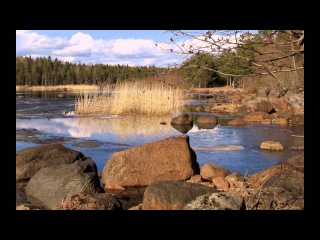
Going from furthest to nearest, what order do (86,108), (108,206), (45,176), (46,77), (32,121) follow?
(46,77) < (86,108) < (32,121) < (45,176) < (108,206)

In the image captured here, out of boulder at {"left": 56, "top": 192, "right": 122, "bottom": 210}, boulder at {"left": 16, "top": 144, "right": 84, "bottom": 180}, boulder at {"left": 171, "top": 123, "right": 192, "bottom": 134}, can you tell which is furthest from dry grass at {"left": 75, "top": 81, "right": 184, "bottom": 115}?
boulder at {"left": 56, "top": 192, "right": 122, "bottom": 210}

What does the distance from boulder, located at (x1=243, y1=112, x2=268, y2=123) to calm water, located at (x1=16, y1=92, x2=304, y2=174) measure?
1.69 m

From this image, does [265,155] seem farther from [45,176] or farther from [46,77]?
[46,77]

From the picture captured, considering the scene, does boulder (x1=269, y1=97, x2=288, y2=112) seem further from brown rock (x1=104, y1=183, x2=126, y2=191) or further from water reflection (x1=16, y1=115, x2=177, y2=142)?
brown rock (x1=104, y1=183, x2=126, y2=191)

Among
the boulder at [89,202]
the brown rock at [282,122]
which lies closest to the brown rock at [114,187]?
the boulder at [89,202]

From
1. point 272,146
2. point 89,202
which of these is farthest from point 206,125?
point 89,202

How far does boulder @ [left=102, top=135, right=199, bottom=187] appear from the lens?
7328 millimetres

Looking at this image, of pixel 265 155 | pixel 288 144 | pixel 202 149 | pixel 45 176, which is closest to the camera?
pixel 45 176

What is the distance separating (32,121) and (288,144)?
10.1 meters

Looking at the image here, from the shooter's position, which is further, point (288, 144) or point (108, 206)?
point (288, 144)

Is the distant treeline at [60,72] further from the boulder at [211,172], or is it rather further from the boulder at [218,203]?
the boulder at [218,203]

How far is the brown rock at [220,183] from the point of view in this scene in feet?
22.2
